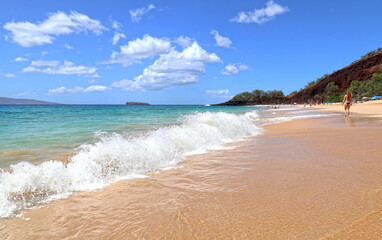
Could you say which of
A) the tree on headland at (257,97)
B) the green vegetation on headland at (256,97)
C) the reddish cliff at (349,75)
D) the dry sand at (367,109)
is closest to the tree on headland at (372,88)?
the reddish cliff at (349,75)

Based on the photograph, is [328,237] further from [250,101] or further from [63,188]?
[250,101]

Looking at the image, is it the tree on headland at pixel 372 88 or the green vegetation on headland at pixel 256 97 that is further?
the green vegetation on headland at pixel 256 97

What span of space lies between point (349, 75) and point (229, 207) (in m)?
113

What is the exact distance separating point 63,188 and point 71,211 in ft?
3.40

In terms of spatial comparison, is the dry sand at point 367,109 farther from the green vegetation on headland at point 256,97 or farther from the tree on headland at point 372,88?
the green vegetation on headland at point 256,97

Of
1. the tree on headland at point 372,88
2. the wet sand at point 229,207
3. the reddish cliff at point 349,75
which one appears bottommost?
the wet sand at point 229,207

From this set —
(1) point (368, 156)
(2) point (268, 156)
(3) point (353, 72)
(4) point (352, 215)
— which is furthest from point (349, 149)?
(3) point (353, 72)

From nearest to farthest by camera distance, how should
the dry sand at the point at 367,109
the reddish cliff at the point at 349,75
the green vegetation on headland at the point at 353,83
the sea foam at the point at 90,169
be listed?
the sea foam at the point at 90,169 < the dry sand at the point at 367,109 < the green vegetation on headland at the point at 353,83 < the reddish cliff at the point at 349,75

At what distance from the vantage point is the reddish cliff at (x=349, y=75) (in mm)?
85912

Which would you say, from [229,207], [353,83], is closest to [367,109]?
[229,207]

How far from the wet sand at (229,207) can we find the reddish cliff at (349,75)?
10009 centimetres

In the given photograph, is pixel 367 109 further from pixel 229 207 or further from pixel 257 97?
pixel 257 97

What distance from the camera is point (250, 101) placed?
17262 centimetres

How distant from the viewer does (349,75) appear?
9525 centimetres
